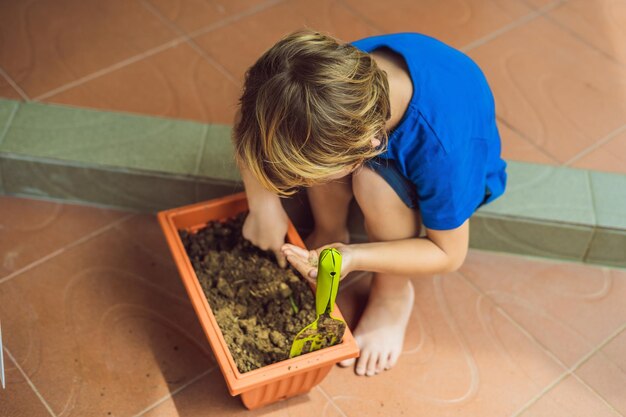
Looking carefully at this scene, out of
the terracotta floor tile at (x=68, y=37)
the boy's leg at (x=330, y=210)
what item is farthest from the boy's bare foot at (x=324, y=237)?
the terracotta floor tile at (x=68, y=37)

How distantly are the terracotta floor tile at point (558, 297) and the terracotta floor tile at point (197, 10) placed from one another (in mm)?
896

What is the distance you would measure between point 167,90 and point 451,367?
2.94ft

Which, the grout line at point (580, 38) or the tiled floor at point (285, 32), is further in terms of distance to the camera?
the grout line at point (580, 38)

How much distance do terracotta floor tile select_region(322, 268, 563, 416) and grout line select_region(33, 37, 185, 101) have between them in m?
0.77

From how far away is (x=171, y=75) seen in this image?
175cm

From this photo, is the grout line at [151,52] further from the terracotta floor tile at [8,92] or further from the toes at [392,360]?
the toes at [392,360]

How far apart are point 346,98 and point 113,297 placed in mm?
691

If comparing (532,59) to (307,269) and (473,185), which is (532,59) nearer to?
(473,185)

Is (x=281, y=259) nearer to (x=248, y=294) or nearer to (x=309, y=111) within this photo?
(x=248, y=294)

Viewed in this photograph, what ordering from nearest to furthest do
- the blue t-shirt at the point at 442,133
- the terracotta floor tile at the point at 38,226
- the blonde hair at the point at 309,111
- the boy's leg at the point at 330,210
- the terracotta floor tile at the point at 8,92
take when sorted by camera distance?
the blonde hair at the point at 309,111
the blue t-shirt at the point at 442,133
the boy's leg at the point at 330,210
the terracotta floor tile at the point at 38,226
the terracotta floor tile at the point at 8,92

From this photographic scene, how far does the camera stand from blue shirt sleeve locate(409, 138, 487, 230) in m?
1.14

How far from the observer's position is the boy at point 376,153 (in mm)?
995

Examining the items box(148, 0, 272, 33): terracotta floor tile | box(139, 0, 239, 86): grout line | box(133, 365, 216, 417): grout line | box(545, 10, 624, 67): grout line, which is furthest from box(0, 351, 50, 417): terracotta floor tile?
box(545, 10, 624, 67): grout line

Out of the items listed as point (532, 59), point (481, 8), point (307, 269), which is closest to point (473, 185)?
point (307, 269)
